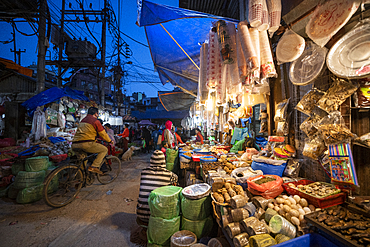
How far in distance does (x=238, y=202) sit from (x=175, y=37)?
4871mm

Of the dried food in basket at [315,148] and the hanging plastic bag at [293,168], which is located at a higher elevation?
the dried food in basket at [315,148]

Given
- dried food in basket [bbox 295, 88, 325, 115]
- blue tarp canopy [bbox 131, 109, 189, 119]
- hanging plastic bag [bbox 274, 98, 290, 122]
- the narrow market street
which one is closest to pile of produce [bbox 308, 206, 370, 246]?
dried food in basket [bbox 295, 88, 325, 115]

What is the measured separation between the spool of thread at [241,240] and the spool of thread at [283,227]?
0.31 m

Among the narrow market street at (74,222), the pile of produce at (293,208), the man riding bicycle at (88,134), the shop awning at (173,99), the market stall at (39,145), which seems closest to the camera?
the pile of produce at (293,208)

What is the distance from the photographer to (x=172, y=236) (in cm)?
227

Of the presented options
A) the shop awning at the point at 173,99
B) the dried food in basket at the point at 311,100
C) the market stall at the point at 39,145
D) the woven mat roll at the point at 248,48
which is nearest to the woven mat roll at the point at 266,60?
the woven mat roll at the point at 248,48

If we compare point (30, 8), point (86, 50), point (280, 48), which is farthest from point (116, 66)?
point (280, 48)

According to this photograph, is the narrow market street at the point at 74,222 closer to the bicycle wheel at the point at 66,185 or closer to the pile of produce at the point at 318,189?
the bicycle wheel at the point at 66,185

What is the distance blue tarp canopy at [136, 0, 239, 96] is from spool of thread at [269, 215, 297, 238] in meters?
3.18

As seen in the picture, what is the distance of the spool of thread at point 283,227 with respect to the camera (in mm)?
1638

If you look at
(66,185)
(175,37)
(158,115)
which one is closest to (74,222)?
(66,185)

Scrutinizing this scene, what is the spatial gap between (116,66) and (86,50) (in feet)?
16.5

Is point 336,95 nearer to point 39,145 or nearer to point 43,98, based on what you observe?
point 39,145

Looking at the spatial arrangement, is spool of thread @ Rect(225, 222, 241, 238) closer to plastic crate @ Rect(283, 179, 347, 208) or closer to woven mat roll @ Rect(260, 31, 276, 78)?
plastic crate @ Rect(283, 179, 347, 208)
